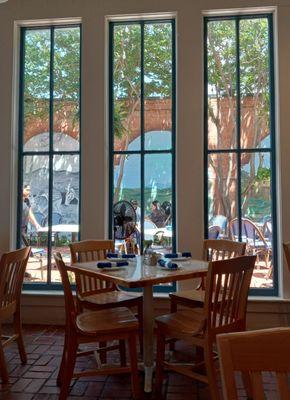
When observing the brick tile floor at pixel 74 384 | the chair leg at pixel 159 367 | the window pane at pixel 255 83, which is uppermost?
the window pane at pixel 255 83

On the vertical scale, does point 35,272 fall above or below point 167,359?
above

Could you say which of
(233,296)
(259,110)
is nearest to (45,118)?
(259,110)

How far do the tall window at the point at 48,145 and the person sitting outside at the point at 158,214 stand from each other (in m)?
0.84

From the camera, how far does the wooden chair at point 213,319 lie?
214cm

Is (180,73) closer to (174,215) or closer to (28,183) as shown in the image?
(174,215)

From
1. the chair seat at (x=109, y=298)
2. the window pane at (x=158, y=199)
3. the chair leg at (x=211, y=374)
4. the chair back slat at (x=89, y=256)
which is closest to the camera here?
the chair leg at (x=211, y=374)

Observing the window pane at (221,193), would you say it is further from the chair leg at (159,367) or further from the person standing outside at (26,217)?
the person standing outside at (26,217)

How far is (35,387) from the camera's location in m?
2.52

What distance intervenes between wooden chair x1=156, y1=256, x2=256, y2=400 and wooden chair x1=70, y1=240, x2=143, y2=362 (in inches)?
18.3

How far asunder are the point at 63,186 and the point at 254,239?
6.94 feet

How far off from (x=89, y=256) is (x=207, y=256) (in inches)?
42.4

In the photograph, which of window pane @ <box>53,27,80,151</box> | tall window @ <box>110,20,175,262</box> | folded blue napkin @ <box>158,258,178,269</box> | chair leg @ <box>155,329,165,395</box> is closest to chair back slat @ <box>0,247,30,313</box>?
folded blue napkin @ <box>158,258,178,269</box>

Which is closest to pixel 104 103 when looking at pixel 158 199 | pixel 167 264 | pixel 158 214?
pixel 158 199

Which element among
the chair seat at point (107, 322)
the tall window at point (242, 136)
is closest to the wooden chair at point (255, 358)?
the chair seat at point (107, 322)
